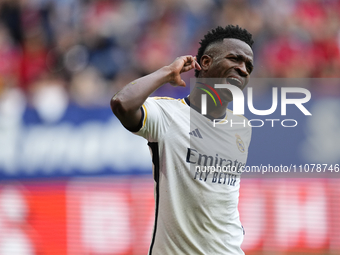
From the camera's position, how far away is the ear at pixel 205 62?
3.34 m

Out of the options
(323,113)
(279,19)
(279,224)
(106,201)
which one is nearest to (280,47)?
(279,19)

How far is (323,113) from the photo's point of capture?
534cm

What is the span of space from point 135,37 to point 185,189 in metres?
4.99

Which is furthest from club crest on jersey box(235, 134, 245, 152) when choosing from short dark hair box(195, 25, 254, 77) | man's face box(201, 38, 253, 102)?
short dark hair box(195, 25, 254, 77)

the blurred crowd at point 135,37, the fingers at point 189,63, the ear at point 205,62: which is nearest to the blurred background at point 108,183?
the blurred crowd at point 135,37

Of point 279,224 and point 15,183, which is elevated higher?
point 15,183

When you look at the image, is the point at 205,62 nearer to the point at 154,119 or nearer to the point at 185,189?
the point at 154,119

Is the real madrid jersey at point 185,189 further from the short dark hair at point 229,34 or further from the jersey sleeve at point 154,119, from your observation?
the short dark hair at point 229,34

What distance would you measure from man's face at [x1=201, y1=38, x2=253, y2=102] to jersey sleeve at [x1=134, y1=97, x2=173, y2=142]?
0.52 meters

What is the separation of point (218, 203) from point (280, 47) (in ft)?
15.8

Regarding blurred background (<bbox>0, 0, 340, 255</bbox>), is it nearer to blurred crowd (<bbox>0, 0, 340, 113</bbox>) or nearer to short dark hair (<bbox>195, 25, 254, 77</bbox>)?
blurred crowd (<bbox>0, 0, 340, 113</bbox>)

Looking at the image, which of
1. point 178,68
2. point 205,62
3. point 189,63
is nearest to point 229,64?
point 205,62

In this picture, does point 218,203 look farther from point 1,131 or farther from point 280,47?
point 280,47

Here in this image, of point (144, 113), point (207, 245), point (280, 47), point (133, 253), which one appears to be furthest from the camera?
point (280, 47)
